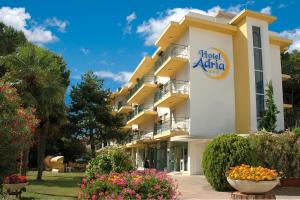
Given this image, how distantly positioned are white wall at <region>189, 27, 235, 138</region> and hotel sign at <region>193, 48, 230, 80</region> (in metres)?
0.32

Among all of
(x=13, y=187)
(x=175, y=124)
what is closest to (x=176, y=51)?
(x=175, y=124)

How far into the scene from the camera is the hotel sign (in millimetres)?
33406

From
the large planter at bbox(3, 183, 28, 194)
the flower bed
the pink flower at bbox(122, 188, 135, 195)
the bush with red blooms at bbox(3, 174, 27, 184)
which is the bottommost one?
the large planter at bbox(3, 183, 28, 194)

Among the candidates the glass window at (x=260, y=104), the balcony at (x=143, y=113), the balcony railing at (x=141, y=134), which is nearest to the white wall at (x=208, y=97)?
the glass window at (x=260, y=104)

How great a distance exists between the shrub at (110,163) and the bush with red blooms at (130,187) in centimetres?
401

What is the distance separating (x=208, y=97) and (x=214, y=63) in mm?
3221

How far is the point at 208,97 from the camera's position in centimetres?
3316

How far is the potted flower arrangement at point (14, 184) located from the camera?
48.0 feet

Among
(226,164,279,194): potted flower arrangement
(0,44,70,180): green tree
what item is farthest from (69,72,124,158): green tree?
(226,164,279,194): potted flower arrangement

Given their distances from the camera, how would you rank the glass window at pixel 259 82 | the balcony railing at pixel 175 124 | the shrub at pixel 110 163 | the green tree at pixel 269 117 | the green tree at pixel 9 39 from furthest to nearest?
the green tree at pixel 9 39, the glass window at pixel 259 82, the balcony railing at pixel 175 124, the green tree at pixel 269 117, the shrub at pixel 110 163

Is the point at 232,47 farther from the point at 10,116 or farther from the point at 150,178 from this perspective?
the point at 150,178

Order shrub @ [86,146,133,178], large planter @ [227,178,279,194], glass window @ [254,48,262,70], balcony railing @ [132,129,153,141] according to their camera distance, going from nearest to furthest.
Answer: large planter @ [227,178,279,194], shrub @ [86,146,133,178], glass window @ [254,48,262,70], balcony railing @ [132,129,153,141]

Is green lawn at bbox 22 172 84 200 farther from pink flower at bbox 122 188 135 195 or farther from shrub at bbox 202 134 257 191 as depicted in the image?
pink flower at bbox 122 188 135 195

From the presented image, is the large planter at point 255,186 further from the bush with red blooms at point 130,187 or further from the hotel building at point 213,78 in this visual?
the hotel building at point 213,78
